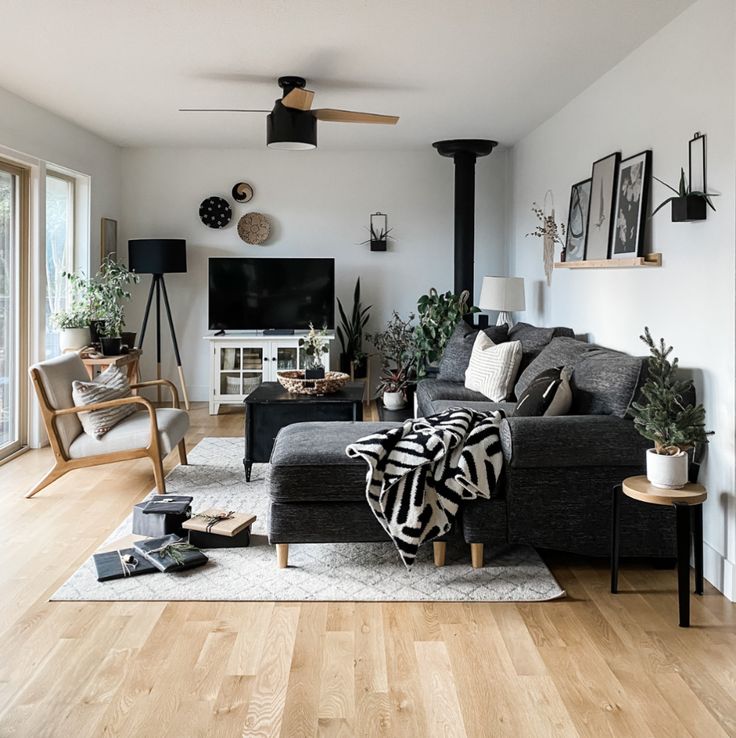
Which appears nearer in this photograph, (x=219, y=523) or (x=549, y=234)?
(x=219, y=523)

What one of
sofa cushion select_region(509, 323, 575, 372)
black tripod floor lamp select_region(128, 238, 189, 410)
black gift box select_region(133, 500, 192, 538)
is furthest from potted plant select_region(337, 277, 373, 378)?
black gift box select_region(133, 500, 192, 538)

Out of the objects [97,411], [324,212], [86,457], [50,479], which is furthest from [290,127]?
[324,212]

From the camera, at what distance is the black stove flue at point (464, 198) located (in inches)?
293

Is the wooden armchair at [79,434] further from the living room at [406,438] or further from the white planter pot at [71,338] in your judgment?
the white planter pot at [71,338]

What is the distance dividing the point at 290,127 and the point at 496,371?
1970 millimetres

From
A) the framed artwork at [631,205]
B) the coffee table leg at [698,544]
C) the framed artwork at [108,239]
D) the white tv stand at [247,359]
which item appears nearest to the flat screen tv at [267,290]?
the white tv stand at [247,359]

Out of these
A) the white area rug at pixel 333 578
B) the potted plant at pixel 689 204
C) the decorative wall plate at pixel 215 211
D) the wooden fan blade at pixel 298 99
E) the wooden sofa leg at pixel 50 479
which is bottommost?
the white area rug at pixel 333 578

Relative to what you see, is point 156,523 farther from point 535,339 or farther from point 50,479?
point 535,339

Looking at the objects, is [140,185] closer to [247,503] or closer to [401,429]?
[247,503]

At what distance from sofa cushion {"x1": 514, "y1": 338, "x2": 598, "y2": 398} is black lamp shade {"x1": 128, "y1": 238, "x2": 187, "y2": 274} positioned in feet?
12.1

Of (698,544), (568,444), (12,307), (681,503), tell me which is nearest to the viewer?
(681,503)

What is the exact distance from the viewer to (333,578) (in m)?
3.48

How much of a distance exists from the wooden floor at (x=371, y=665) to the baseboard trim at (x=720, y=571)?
0.04m

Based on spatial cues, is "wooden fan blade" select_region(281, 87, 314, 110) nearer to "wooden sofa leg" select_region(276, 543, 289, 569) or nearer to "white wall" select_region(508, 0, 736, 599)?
"white wall" select_region(508, 0, 736, 599)
